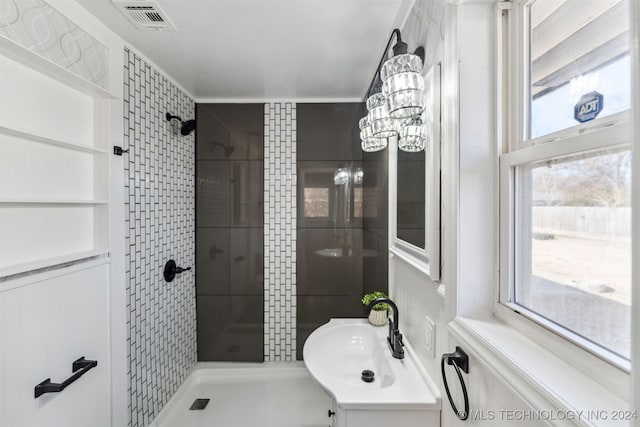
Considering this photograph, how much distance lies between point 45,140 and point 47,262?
476 mm

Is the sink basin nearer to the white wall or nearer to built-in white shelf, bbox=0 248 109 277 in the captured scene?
the white wall

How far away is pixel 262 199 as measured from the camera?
97.7 inches

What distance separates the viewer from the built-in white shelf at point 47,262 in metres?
0.97

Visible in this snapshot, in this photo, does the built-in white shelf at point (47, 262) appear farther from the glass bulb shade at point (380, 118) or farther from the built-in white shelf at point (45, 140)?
the glass bulb shade at point (380, 118)

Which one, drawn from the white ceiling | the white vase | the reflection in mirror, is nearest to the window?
the reflection in mirror

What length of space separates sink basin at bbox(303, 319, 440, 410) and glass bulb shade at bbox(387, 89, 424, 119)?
3.12ft

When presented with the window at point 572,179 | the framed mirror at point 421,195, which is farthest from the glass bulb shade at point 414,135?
the window at point 572,179

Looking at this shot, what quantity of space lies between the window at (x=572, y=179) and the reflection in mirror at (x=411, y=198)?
376 mm

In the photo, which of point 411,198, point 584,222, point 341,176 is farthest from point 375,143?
point 341,176

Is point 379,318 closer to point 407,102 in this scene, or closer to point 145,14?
point 407,102

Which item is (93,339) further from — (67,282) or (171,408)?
(171,408)

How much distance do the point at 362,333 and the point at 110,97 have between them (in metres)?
1.81

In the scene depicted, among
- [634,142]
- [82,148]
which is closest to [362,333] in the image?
[634,142]

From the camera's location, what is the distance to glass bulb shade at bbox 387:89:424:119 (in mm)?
905
